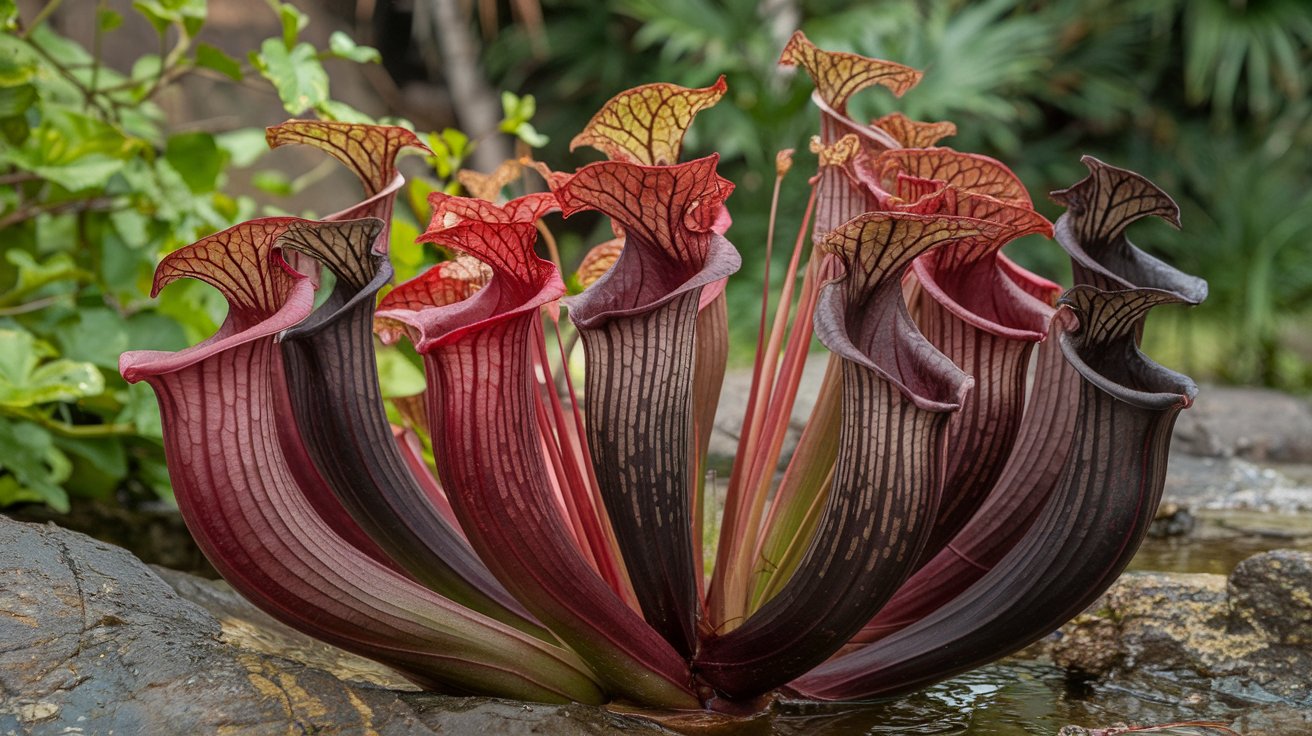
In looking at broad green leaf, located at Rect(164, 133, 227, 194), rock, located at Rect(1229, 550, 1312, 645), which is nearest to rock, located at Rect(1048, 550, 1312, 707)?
rock, located at Rect(1229, 550, 1312, 645)

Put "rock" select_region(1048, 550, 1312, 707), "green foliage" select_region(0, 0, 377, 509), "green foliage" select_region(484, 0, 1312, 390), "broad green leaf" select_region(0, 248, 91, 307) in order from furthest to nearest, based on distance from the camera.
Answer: "green foliage" select_region(484, 0, 1312, 390) → "broad green leaf" select_region(0, 248, 91, 307) → "green foliage" select_region(0, 0, 377, 509) → "rock" select_region(1048, 550, 1312, 707)

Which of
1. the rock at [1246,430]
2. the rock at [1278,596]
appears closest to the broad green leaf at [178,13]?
the rock at [1278,596]

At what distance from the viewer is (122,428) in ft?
4.98

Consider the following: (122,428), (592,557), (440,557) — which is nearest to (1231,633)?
(592,557)

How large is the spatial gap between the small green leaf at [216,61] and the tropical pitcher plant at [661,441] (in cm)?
77

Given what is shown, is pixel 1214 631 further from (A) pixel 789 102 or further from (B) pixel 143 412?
(A) pixel 789 102

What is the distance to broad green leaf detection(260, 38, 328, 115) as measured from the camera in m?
1.51

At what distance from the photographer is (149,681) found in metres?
0.81

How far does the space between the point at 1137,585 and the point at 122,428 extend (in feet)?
4.35

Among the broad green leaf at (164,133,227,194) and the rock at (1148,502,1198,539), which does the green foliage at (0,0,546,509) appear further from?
the rock at (1148,502,1198,539)

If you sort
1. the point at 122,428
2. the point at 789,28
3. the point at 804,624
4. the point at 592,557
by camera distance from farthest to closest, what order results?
the point at 789,28
the point at 122,428
the point at 592,557
the point at 804,624

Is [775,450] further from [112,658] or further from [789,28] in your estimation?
[789,28]

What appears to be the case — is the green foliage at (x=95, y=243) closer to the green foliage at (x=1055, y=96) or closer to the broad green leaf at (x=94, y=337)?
the broad green leaf at (x=94, y=337)

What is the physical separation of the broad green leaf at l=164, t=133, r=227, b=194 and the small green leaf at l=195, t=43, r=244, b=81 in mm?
115
